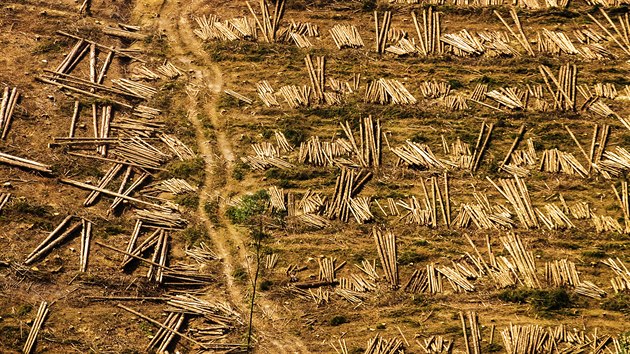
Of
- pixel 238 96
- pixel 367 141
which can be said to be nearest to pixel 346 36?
pixel 238 96

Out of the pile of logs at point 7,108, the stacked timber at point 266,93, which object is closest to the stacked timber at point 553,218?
the stacked timber at point 266,93

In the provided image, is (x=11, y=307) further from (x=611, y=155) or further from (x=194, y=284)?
(x=611, y=155)

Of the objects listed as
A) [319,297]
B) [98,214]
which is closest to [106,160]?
[98,214]

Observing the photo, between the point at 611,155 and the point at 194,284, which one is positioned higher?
the point at 611,155

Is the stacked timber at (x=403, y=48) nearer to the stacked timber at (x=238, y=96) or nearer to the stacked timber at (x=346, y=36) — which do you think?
the stacked timber at (x=346, y=36)

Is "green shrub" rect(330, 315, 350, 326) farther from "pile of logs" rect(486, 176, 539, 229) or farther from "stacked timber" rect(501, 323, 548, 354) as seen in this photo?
"pile of logs" rect(486, 176, 539, 229)
